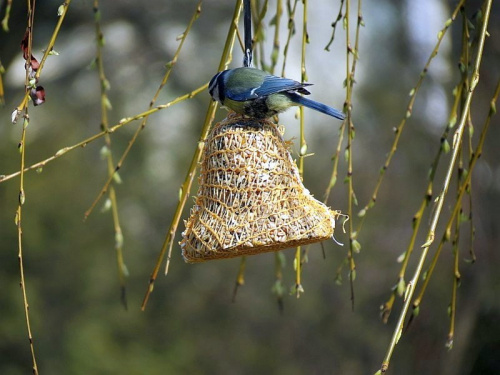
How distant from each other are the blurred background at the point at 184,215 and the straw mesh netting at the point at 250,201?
7.08ft

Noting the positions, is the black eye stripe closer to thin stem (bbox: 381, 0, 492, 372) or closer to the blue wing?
the blue wing

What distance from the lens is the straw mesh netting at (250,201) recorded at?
5.31ft

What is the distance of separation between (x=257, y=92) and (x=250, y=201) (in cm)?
23

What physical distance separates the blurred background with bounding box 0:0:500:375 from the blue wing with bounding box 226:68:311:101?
2250mm

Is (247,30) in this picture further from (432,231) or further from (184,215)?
(184,215)

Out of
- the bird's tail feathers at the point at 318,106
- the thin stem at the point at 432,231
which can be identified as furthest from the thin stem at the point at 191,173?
the thin stem at the point at 432,231

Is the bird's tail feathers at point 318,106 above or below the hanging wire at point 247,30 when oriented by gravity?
below

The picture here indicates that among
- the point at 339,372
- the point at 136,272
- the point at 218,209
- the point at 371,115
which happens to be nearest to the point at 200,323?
the point at 136,272

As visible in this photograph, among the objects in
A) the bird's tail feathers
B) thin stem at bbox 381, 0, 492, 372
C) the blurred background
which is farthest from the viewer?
the blurred background

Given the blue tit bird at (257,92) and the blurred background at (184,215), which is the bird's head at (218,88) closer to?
the blue tit bird at (257,92)

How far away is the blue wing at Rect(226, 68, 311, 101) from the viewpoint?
162cm

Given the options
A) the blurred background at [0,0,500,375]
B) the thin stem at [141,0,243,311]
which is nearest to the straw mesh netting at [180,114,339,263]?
the thin stem at [141,0,243,311]

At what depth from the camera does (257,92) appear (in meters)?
1.63

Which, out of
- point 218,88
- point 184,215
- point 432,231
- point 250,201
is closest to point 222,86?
point 218,88
